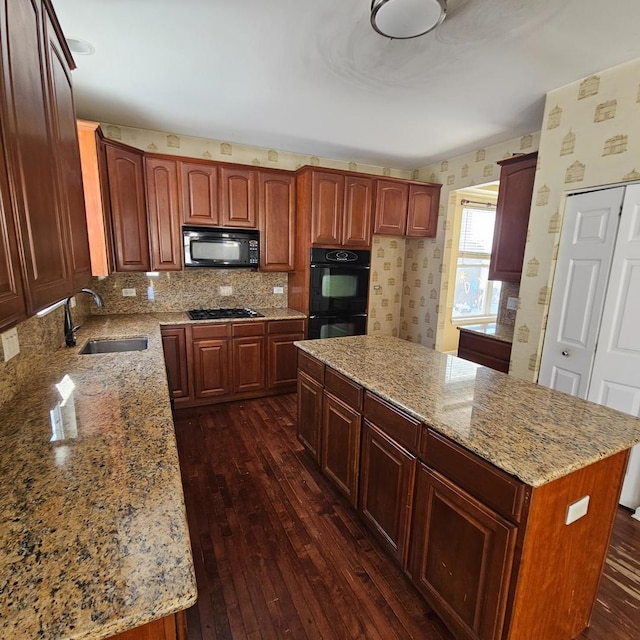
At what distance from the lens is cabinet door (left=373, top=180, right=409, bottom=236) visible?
12.8 ft

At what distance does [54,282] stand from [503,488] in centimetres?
161

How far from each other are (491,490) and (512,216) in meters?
2.55

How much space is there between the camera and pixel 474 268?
5.28m

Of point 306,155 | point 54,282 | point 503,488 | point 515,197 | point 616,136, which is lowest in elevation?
point 503,488

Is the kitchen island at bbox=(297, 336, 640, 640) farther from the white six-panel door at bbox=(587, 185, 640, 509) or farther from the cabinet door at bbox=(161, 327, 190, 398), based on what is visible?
the cabinet door at bbox=(161, 327, 190, 398)

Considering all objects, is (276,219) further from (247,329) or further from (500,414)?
(500,414)

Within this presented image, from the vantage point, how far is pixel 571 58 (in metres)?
1.97

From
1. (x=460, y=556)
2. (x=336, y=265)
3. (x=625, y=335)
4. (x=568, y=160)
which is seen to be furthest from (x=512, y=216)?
(x=460, y=556)

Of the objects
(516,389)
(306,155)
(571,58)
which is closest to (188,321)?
(306,155)

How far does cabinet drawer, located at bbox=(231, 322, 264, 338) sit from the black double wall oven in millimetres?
550

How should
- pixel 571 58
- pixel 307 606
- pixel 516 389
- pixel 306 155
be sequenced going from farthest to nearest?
pixel 306 155
pixel 571 58
pixel 516 389
pixel 307 606

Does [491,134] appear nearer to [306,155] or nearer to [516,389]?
[306,155]

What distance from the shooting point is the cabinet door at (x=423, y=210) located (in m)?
4.09

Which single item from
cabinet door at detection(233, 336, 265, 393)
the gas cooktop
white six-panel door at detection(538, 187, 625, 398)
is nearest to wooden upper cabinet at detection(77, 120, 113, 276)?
the gas cooktop
